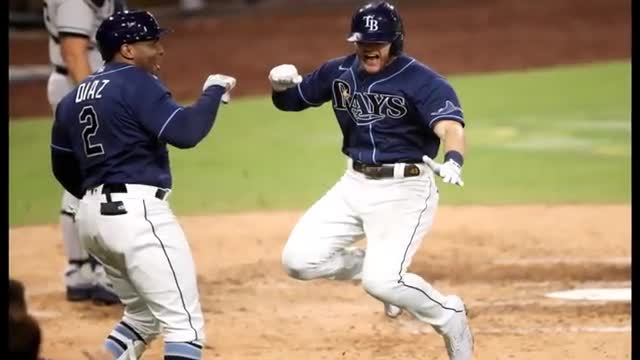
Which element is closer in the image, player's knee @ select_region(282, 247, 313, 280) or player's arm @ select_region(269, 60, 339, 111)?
player's knee @ select_region(282, 247, 313, 280)

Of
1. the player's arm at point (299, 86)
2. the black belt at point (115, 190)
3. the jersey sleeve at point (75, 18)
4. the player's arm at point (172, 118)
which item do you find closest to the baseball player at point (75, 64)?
the jersey sleeve at point (75, 18)

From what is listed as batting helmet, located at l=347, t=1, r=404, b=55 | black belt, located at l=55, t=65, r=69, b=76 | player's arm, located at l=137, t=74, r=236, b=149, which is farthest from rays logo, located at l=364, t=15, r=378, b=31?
black belt, located at l=55, t=65, r=69, b=76

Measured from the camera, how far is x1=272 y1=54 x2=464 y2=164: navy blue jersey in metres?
5.69

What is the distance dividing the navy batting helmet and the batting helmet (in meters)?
0.92

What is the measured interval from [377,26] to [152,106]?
1129 mm

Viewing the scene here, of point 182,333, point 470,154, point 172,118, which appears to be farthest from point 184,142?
point 470,154

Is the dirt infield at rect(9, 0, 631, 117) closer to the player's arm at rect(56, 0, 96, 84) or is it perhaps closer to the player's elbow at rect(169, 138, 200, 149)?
the player's arm at rect(56, 0, 96, 84)

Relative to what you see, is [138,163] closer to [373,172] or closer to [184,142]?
[184,142]

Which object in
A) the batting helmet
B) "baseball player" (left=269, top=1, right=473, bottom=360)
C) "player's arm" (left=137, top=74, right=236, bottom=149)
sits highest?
the batting helmet

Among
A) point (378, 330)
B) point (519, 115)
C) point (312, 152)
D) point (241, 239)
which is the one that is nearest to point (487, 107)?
point (519, 115)

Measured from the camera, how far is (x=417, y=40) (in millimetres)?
16641

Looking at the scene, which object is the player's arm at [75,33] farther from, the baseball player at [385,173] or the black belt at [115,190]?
the black belt at [115,190]

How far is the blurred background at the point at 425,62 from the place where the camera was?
34.7ft

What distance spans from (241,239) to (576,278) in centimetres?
231
